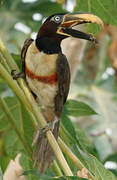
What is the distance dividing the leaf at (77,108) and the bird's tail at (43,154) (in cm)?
14

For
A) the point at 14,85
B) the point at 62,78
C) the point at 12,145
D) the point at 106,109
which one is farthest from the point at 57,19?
the point at 106,109

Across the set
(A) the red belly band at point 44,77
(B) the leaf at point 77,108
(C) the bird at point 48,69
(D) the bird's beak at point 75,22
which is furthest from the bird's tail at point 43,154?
(D) the bird's beak at point 75,22

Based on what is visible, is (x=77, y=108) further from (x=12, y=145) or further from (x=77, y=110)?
(x=12, y=145)

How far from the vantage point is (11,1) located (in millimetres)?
3557

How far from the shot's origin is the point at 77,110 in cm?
258

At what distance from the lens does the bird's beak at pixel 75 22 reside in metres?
2.14

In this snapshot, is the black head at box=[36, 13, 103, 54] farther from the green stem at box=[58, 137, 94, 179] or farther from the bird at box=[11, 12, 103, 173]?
the green stem at box=[58, 137, 94, 179]

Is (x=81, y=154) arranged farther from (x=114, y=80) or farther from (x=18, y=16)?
(x=114, y=80)

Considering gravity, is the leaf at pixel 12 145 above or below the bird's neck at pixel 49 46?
below

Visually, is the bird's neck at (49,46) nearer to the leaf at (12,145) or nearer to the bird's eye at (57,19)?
the bird's eye at (57,19)

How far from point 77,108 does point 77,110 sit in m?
0.02

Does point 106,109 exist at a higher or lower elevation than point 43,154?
lower

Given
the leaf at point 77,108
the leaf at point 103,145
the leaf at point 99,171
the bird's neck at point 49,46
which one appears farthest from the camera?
the leaf at point 103,145

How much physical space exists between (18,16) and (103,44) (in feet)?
4.39
